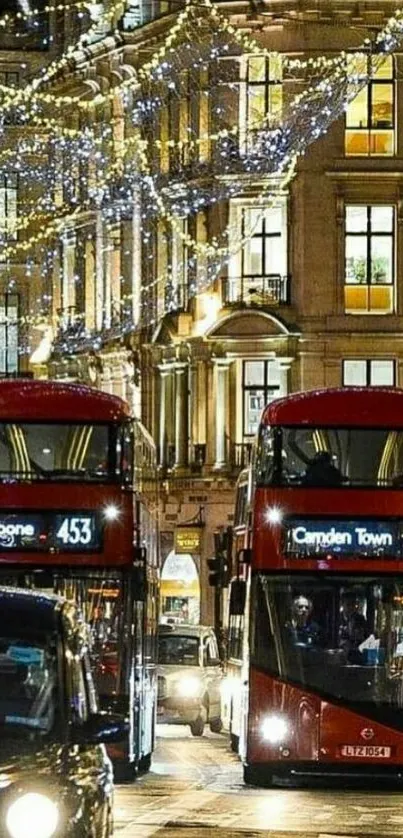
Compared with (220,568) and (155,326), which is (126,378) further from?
(220,568)

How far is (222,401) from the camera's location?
59344 mm

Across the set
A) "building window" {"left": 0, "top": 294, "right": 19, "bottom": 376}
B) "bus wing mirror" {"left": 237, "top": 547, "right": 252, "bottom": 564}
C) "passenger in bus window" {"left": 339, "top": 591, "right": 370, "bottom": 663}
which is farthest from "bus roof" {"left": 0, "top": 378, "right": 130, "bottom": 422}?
"building window" {"left": 0, "top": 294, "right": 19, "bottom": 376}

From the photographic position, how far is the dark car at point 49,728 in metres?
11.5

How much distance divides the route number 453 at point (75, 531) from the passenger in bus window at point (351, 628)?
8.85ft

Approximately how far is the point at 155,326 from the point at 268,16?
8654mm

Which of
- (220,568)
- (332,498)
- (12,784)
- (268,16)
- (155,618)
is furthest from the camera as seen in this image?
(268,16)

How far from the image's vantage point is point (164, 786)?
87.0 feet

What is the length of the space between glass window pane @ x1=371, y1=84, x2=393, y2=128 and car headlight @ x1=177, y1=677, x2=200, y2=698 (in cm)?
2071

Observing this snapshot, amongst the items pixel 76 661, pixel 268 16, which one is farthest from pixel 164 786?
pixel 268 16

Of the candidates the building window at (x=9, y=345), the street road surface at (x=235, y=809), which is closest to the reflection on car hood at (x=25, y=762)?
the street road surface at (x=235, y=809)

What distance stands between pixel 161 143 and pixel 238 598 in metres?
34.4

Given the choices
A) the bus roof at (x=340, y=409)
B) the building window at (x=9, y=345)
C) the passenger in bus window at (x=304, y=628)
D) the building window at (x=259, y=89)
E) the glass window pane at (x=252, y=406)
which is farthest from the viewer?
the building window at (x=9, y=345)

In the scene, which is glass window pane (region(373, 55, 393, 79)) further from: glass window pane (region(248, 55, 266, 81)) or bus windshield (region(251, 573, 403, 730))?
bus windshield (region(251, 573, 403, 730))

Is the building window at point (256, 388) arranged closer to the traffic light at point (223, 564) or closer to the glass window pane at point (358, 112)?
the glass window pane at point (358, 112)
